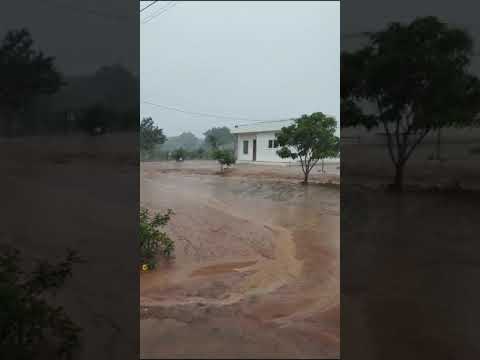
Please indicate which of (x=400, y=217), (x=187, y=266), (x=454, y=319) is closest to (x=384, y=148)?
(x=400, y=217)

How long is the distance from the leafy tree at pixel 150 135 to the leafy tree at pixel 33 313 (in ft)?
23.2

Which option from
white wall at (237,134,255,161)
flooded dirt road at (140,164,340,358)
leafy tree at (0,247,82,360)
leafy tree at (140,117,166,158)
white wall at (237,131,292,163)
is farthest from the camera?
white wall at (237,134,255,161)

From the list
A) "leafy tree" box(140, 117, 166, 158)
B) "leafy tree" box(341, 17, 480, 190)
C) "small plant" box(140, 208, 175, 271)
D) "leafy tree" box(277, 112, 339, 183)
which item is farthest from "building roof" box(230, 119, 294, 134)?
"leafy tree" box(341, 17, 480, 190)

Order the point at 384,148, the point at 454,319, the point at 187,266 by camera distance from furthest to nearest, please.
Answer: the point at 187,266 < the point at 384,148 < the point at 454,319

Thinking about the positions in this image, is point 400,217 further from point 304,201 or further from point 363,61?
point 304,201

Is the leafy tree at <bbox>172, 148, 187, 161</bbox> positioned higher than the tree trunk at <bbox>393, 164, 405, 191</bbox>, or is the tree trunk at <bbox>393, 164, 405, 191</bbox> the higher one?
the leafy tree at <bbox>172, 148, 187, 161</bbox>

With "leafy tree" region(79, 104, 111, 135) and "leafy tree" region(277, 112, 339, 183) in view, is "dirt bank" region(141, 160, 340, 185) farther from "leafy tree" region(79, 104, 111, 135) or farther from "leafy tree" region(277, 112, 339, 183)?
"leafy tree" region(79, 104, 111, 135)

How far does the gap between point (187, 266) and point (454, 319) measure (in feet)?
12.8

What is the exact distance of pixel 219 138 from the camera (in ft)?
47.4

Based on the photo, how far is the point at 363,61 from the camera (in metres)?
1.60

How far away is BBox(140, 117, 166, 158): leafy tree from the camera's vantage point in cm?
861

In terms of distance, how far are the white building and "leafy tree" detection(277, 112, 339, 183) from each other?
7.96ft

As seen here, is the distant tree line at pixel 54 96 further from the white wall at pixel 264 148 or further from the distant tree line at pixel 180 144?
the white wall at pixel 264 148

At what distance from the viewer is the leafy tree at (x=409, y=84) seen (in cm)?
152
